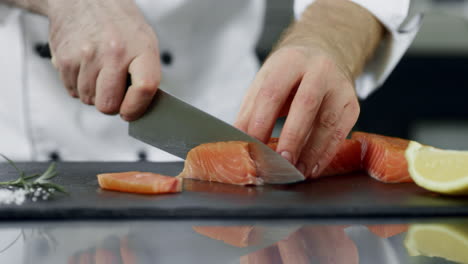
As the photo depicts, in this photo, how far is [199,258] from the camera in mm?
1141

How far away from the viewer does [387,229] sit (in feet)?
4.54

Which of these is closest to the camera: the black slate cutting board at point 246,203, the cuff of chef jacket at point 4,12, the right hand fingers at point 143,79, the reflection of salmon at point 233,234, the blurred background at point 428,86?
the reflection of salmon at point 233,234

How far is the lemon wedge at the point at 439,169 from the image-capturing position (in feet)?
5.36

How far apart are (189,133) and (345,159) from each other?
0.57m

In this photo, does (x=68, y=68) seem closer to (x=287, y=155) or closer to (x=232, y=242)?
(x=287, y=155)

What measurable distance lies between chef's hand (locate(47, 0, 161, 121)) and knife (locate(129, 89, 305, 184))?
5 centimetres

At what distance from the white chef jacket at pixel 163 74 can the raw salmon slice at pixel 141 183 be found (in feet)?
3.09

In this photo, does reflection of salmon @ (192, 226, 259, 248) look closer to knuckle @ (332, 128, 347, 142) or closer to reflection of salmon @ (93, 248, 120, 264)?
reflection of salmon @ (93, 248, 120, 264)

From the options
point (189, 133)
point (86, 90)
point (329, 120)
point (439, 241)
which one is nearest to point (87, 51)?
point (86, 90)

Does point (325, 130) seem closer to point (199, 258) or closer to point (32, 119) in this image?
point (199, 258)

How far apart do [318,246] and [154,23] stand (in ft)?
5.48

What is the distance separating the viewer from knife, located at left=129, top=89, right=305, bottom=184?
1.77m

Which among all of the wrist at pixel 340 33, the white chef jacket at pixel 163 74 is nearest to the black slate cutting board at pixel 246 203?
the wrist at pixel 340 33

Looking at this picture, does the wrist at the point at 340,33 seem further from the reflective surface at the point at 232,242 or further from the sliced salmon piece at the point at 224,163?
the reflective surface at the point at 232,242
